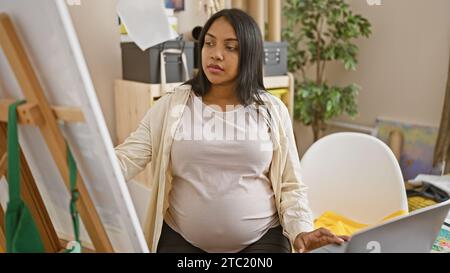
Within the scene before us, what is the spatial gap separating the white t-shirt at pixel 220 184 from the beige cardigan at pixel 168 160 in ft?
0.09

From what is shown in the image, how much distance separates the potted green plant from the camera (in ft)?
8.86

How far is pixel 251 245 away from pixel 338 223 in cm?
43

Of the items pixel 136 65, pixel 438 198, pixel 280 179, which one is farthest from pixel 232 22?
pixel 438 198

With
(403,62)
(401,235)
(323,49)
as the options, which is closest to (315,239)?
(401,235)

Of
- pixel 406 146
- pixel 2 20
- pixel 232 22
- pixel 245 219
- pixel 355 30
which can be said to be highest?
pixel 2 20

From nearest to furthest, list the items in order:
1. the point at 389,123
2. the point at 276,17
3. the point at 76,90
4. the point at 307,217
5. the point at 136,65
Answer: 1. the point at 76,90
2. the point at 307,217
3. the point at 136,65
4. the point at 276,17
5. the point at 389,123

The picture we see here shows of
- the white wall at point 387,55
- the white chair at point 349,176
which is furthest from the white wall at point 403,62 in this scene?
the white chair at point 349,176

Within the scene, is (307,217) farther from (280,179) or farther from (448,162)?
(448,162)

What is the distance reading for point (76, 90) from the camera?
0.66 metres

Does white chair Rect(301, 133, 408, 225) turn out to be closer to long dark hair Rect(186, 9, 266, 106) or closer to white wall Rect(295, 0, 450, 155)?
long dark hair Rect(186, 9, 266, 106)

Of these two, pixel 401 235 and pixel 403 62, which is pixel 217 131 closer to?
pixel 401 235

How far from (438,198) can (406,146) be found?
69cm

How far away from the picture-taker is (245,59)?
4.27ft

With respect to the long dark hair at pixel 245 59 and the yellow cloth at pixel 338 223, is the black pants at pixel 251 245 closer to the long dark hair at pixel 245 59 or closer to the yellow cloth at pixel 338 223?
the yellow cloth at pixel 338 223
